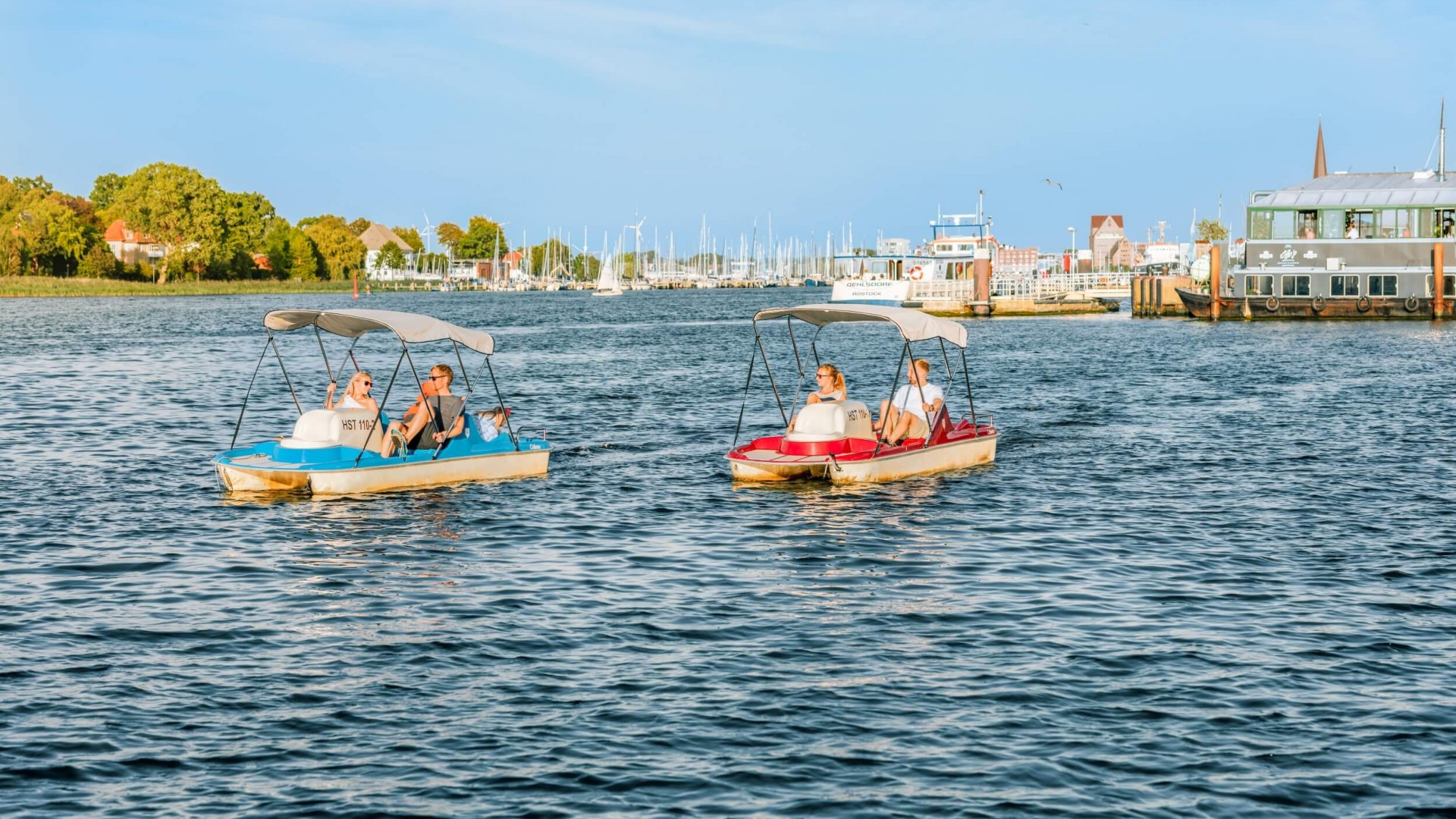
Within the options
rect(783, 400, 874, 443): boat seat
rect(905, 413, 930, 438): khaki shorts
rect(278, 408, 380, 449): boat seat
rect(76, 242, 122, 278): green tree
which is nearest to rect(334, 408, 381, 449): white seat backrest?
rect(278, 408, 380, 449): boat seat

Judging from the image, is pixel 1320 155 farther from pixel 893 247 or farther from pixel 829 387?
pixel 829 387

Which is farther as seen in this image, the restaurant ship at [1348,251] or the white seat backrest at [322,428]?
the restaurant ship at [1348,251]

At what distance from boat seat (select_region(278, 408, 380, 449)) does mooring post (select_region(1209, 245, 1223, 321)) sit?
76.1m

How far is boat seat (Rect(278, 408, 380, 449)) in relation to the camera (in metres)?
24.2

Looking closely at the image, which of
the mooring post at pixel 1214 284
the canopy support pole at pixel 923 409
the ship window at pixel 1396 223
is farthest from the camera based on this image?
the mooring post at pixel 1214 284

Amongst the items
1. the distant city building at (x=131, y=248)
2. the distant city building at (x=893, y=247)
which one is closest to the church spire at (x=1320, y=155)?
the distant city building at (x=893, y=247)

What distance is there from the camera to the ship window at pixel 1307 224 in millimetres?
89875

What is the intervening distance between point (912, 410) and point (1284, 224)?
7065cm

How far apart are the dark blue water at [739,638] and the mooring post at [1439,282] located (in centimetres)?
5958

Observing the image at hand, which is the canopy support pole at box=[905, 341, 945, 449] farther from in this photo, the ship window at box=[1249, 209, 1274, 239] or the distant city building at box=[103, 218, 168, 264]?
the distant city building at box=[103, 218, 168, 264]

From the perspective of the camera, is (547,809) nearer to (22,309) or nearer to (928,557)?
(928,557)

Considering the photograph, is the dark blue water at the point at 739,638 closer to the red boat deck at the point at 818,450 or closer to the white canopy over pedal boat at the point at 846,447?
the white canopy over pedal boat at the point at 846,447

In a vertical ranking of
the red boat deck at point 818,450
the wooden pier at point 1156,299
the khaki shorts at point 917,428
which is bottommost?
the red boat deck at point 818,450

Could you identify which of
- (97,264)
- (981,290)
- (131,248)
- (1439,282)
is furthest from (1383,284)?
(131,248)
